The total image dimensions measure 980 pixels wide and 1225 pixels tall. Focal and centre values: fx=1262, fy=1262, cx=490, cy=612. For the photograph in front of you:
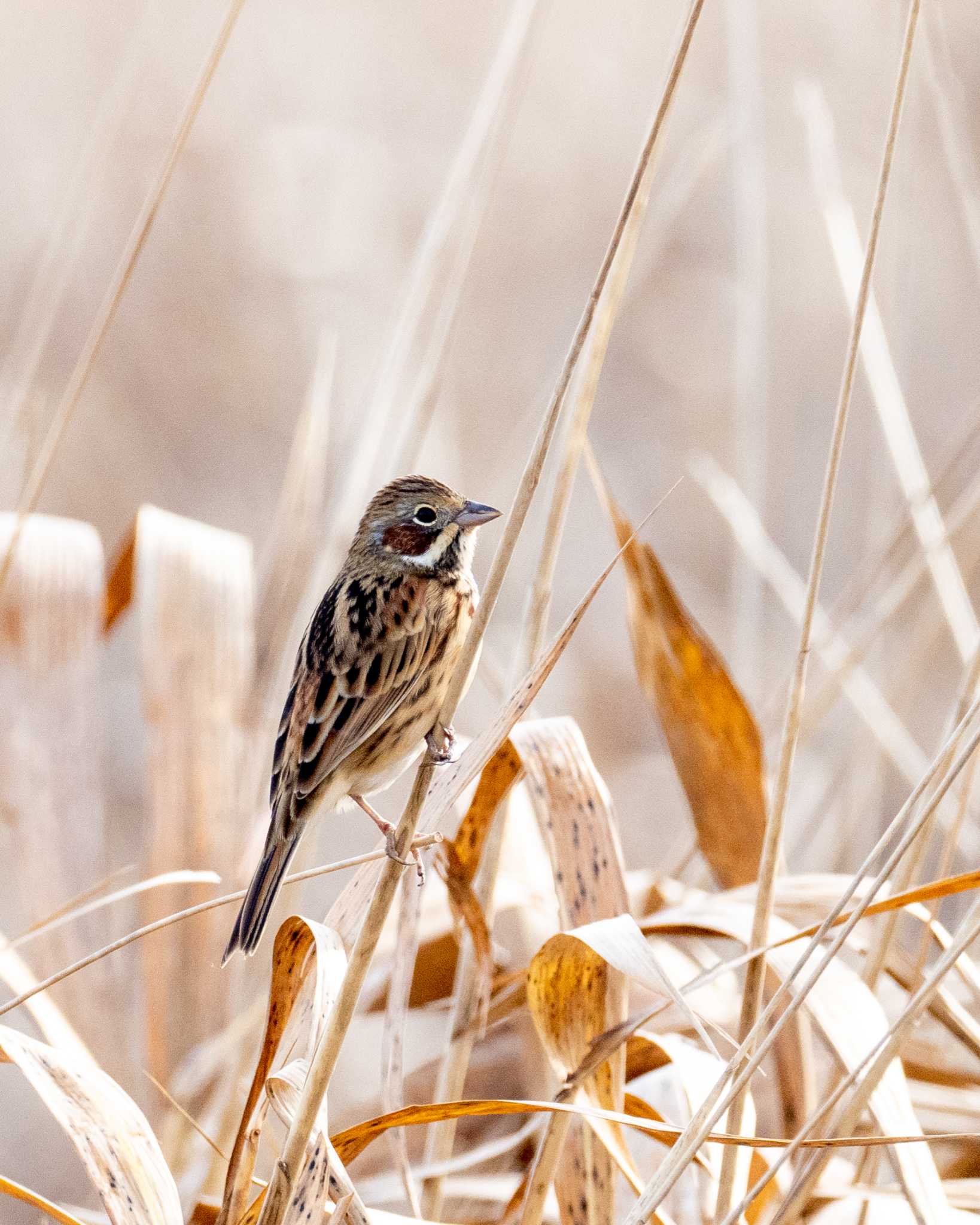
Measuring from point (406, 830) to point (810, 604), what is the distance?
59 cm

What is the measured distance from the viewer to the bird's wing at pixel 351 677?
2.30 metres

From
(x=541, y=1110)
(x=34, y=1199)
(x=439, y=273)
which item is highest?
(x=439, y=273)

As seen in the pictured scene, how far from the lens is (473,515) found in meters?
2.36

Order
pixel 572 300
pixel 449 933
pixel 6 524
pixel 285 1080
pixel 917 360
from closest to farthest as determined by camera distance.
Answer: pixel 285 1080 → pixel 6 524 → pixel 449 933 → pixel 917 360 → pixel 572 300

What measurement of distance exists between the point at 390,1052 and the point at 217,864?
86 centimetres

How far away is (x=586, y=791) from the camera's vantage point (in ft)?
6.08

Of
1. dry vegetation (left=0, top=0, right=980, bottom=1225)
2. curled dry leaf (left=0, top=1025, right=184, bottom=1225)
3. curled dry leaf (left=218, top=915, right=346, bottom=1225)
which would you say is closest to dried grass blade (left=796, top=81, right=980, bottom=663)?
dry vegetation (left=0, top=0, right=980, bottom=1225)

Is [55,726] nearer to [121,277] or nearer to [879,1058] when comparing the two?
[121,277]

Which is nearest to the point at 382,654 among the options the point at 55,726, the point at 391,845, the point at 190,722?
the point at 190,722

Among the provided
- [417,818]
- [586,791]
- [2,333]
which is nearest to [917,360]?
[2,333]

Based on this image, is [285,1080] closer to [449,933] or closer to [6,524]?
[449,933]

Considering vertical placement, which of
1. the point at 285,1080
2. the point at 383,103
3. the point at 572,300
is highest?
the point at 383,103

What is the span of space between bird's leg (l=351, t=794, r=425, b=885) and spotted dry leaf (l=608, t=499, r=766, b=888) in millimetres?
528

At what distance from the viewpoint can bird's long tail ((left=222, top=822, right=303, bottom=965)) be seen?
1.99 meters
